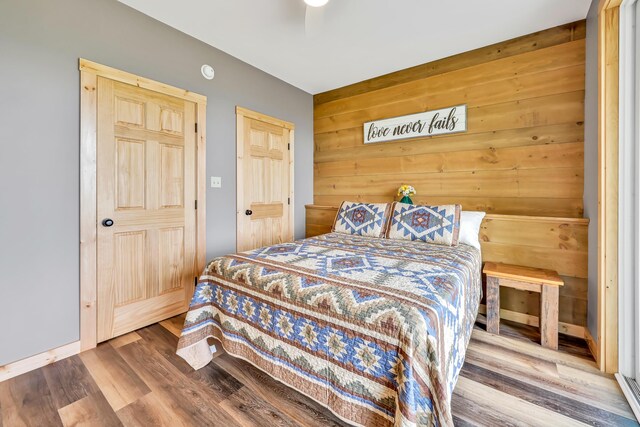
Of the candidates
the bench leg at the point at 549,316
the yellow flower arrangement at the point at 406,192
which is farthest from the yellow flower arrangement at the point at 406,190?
the bench leg at the point at 549,316

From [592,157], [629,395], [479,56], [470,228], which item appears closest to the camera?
[629,395]

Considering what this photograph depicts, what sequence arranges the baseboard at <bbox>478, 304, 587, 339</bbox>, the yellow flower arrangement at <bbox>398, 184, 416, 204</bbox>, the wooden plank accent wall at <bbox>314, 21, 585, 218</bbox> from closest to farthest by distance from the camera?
1. the baseboard at <bbox>478, 304, 587, 339</bbox>
2. the wooden plank accent wall at <bbox>314, 21, 585, 218</bbox>
3. the yellow flower arrangement at <bbox>398, 184, 416, 204</bbox>

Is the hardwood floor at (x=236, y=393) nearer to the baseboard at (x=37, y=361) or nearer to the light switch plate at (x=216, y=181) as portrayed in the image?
the baseboard at (x=37, y=361)

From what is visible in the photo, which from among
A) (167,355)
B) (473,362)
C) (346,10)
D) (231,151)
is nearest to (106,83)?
(231,151)

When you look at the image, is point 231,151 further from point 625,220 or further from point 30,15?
point 625,220

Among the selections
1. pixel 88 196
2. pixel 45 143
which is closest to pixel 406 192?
pixel 88 196

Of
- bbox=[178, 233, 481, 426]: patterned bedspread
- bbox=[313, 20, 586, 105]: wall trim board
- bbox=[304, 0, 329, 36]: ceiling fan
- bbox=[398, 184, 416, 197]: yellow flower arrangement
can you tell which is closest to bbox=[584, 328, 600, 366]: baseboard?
bbox=[178, 233, 481, 426]: patterned bedspread

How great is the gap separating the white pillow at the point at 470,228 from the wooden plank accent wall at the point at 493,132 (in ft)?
1.11

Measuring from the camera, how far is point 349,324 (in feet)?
3.83

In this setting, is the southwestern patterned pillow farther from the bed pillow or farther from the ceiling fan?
the ceiling fan

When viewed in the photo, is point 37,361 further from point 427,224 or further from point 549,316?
point 549,316

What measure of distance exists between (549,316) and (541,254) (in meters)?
0.52

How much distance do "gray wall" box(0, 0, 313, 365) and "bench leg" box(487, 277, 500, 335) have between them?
9.92 feet

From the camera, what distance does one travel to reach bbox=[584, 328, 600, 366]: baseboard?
5.85 ft
